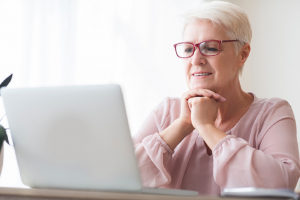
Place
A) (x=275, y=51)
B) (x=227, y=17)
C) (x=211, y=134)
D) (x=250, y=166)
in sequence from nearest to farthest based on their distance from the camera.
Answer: (x=250, y=166) < (x=211, y=134) < (x=227, y=17) < (x=275, y=51)

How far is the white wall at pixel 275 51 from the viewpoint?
2764 mm

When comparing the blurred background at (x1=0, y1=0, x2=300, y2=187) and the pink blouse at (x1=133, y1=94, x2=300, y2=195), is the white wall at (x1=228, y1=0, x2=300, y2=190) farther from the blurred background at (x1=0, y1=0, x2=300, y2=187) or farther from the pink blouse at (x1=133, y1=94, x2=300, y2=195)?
the pink blouse at (x1=133, y1=94, x2=300, y2=195)

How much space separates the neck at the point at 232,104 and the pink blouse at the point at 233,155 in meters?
0.06

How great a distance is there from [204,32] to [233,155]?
583 mm

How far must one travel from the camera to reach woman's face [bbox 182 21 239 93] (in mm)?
1347

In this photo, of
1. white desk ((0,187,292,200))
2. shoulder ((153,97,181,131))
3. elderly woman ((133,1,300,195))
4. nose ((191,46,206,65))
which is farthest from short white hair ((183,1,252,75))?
white desk ((0,187,292,200))

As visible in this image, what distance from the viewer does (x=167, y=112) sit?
1.53 meters

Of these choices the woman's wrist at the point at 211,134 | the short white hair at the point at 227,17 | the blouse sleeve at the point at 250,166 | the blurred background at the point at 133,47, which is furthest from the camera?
the blurred background at the point at 133,47

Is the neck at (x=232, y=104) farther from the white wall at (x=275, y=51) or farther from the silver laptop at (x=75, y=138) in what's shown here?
the white wall at (x=275, y=51)

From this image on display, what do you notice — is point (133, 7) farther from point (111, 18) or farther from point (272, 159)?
point (272, 159)

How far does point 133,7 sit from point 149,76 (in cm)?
67

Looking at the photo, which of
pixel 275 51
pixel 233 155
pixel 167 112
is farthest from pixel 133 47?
pixel 233 155

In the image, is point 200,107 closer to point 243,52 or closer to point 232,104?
point 232,104

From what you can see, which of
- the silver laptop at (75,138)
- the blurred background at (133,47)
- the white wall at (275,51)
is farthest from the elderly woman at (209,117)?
the white wall at (275,51)
